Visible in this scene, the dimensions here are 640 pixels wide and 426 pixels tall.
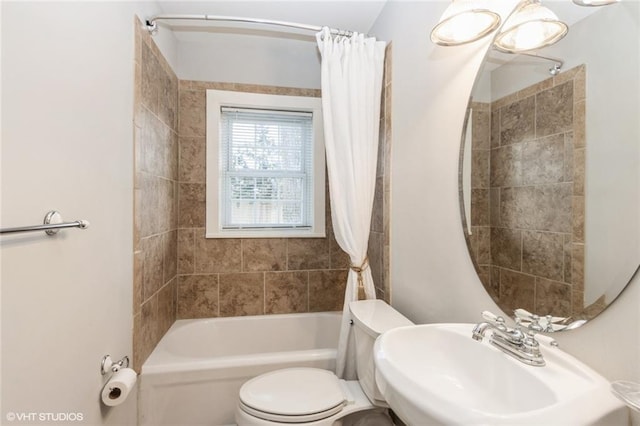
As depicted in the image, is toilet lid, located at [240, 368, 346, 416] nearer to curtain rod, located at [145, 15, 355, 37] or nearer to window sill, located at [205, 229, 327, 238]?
window sill, located at [205, 229, 327, 238]

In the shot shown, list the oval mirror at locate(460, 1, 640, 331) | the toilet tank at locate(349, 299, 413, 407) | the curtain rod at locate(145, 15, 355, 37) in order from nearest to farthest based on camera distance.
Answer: the oval mirror at locate(460, 1, 640, 331) < the toilet tank at locate(349, 299, 413, 407) < the curtain rod at locate(145, 15, 355, 37)

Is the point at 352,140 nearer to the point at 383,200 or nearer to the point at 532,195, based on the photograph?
the point at 383,200

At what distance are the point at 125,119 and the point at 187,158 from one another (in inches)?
35.3

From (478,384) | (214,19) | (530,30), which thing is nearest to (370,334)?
(478,384)

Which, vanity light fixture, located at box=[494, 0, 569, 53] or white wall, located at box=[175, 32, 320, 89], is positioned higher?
white wall, located at box=[175, 32, 320, 89]

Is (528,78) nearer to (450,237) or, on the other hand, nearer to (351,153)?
(450,237)

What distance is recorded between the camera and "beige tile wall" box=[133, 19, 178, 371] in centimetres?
155

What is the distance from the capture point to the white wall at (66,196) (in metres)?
0.80

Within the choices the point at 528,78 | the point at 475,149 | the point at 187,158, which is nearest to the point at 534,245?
the point at 475,149

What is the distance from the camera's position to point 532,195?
927 mm

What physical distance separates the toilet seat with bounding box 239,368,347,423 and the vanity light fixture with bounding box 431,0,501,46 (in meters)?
1.57

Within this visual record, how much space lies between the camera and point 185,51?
7.55 feet

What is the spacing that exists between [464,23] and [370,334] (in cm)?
132

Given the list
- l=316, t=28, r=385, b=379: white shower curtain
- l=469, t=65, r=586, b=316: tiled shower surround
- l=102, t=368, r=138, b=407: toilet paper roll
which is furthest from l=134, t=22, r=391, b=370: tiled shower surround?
Result: l=469, t=65, r=586, b=316: tiled shower surround
